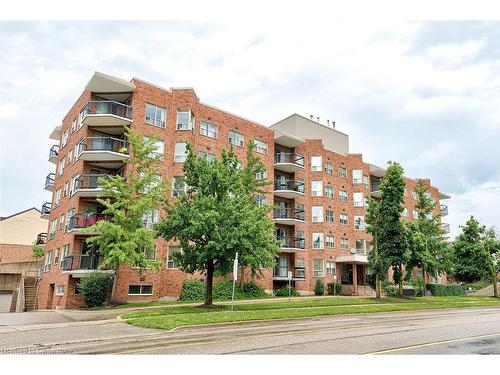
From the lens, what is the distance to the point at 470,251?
165ft

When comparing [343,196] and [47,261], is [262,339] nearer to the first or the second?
[47,261]

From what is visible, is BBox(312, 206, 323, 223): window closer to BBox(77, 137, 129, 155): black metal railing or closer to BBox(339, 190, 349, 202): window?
BBox(339, 190, 349, 202): window

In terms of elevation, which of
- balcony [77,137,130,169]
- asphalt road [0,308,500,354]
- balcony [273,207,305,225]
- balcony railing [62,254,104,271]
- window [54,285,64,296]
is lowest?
asphalt road [0,308,500,354]

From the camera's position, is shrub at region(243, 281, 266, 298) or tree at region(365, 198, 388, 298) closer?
tree at region(365, 198, 388, 298)

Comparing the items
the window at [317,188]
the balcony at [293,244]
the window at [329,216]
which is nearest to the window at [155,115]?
the balcony at [293,244]

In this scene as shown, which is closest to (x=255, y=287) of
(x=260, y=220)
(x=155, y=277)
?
(x=155, y=277)

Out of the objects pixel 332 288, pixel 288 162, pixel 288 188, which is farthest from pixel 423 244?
pixel 288 162

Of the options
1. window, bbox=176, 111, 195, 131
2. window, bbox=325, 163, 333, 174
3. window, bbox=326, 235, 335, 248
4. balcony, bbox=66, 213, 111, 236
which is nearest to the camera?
balcony, bbox=66, 213, 111, 236

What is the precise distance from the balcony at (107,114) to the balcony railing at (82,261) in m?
10.4

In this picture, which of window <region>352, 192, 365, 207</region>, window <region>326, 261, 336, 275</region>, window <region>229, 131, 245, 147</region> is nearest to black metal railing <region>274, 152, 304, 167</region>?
window <region>229, 131, 245, 147</region>

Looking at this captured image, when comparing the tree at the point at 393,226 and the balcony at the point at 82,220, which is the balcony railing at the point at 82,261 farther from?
the tree at the point at 393,226

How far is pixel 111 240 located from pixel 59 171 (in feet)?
52.5

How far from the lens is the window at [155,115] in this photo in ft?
112

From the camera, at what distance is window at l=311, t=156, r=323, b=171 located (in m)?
47.4
